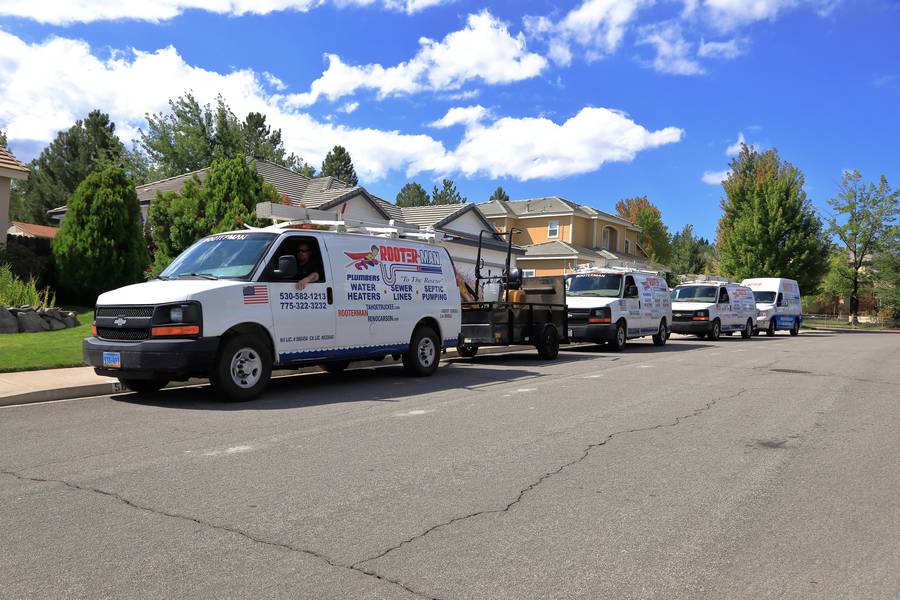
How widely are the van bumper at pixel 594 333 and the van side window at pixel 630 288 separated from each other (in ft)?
4.06

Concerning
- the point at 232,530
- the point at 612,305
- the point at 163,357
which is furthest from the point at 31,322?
the point at 612,305

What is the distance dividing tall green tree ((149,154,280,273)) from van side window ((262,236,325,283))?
9.06 meters

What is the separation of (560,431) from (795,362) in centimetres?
1173

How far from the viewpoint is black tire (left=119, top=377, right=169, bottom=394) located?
929cm

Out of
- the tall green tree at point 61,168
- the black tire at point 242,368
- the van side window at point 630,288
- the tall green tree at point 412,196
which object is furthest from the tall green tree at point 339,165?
the black tire at point 242,368

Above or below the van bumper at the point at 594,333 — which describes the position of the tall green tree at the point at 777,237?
above

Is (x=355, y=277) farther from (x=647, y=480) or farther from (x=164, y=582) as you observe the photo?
(x=164, y=582)

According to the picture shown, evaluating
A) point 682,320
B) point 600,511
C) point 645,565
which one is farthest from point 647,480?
point 682,320

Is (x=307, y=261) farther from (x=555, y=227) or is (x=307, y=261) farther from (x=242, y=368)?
(x=555, y=227)

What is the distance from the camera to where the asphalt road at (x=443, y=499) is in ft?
11.9

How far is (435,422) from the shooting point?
778 cm

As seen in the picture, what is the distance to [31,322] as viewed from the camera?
47.4 ft

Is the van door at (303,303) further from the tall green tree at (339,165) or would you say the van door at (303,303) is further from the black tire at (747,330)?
the tall green tree at (339,165)

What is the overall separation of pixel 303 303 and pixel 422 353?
9.41ft
